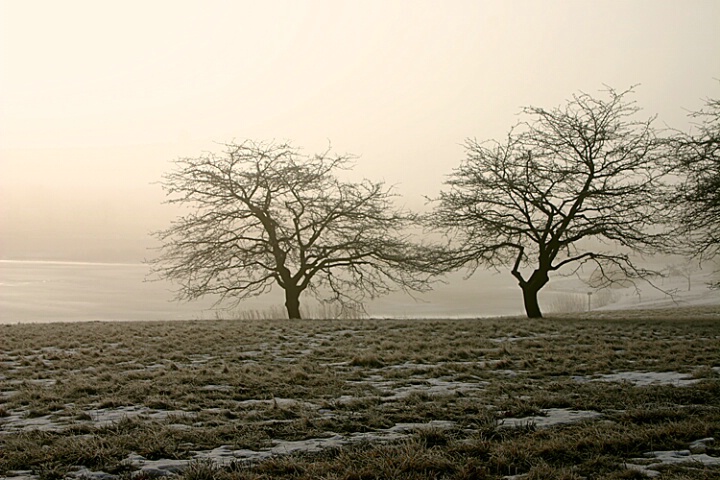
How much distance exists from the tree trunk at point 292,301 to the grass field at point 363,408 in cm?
1021

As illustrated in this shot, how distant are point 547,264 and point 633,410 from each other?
49.0ft

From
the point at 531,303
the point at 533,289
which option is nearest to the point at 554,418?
the point at 533,289

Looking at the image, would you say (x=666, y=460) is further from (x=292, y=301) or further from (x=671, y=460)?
(x=292, y=301)

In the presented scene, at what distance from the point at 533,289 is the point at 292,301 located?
29.1ft

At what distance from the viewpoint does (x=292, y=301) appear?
926 inches

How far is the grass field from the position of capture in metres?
4.81

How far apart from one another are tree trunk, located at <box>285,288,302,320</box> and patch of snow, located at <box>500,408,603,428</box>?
679 inches

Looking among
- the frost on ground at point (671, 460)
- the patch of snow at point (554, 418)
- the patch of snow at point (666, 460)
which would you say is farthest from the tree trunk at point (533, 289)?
the patch of snow at point (666, 460)

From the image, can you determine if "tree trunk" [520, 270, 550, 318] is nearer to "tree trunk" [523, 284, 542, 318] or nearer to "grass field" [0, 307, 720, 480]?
"tree trunk" [523, 284, 542, 318]

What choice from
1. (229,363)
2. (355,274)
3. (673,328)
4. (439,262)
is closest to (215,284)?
(355,274)

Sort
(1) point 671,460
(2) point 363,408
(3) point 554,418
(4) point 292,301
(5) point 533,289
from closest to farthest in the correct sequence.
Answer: (1) point 671,460 → (3) point 554,418 → (2) point 363,408 → (5) point 533,289 → (4) point 292,301

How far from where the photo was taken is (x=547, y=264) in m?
20.8

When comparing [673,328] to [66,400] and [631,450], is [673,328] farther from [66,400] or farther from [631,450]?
[66,400]

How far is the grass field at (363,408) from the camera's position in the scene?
4.81 meters
